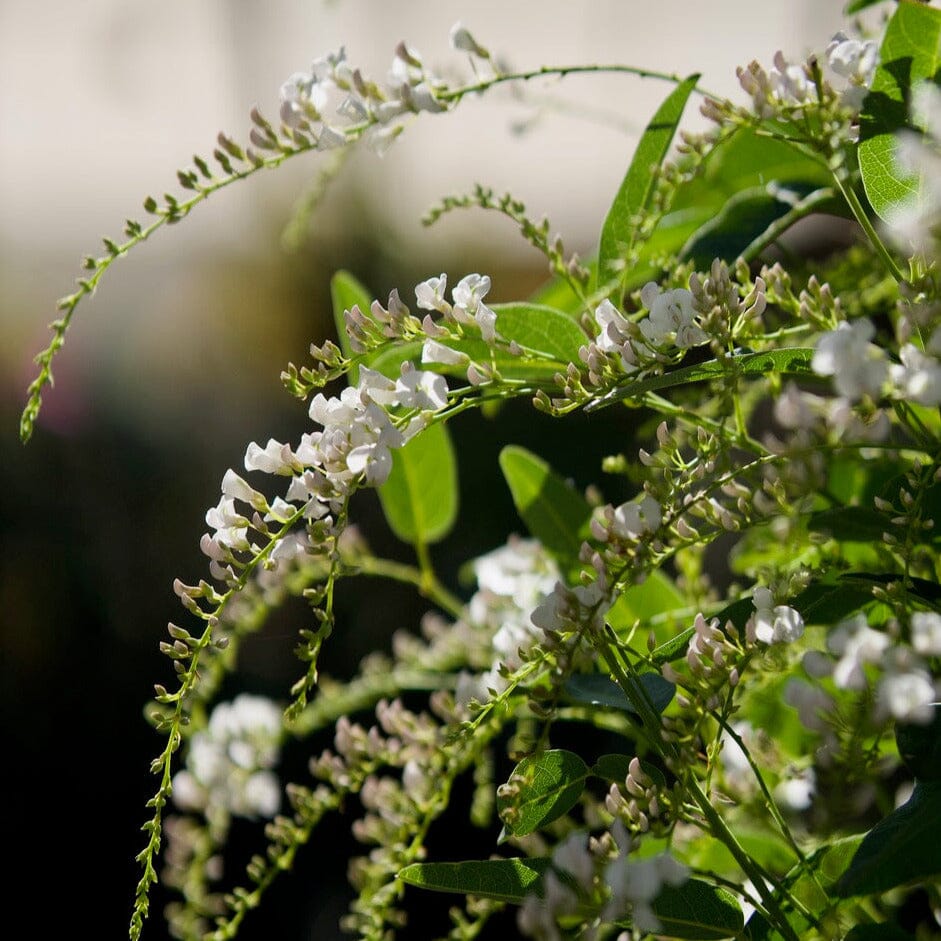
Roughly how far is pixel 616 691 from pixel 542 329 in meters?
0.16

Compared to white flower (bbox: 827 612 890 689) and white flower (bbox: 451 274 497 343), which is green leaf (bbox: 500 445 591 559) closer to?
white flower (bbox: 451 274 497 343)

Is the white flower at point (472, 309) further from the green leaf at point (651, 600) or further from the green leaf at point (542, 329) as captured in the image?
the green leaf at point (651, 600)

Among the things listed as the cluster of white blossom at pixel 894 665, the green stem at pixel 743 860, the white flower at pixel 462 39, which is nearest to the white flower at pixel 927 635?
the cluster of white blossom at pixel 894 665

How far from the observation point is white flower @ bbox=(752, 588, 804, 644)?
1.24 feet

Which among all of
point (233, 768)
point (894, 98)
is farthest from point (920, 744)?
point (233, 768)

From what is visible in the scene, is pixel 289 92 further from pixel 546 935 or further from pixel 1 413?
pixel 1 413

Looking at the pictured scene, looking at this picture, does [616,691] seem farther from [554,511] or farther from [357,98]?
[357,98]

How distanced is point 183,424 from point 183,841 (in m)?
2.21

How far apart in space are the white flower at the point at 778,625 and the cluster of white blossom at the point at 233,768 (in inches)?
17.6

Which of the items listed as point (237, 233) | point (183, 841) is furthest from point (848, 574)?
point (237, 233)

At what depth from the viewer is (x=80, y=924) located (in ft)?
6.75

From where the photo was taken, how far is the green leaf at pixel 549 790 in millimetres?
414

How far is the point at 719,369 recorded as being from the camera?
394mm

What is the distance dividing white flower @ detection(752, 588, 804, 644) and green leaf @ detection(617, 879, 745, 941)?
0.32ft
